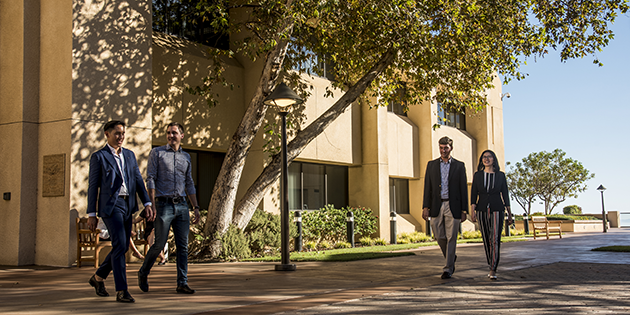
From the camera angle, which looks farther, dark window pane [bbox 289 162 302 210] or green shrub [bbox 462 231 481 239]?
green shrub [bbox 462 231 481 239]

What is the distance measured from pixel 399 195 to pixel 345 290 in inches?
690

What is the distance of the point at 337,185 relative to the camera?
20281mm

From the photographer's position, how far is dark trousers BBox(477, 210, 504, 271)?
7828 millimetres

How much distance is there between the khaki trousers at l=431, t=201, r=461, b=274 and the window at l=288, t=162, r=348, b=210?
9.89m

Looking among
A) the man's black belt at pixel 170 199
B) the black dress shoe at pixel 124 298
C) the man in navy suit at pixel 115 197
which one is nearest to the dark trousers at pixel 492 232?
the man's black belt at pixel 170 199

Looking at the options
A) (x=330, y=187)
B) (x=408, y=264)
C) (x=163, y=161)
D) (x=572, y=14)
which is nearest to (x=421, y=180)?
(x=330, y=187)

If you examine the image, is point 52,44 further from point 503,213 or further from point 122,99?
point 503,213

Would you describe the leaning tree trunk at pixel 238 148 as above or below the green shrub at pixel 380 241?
above

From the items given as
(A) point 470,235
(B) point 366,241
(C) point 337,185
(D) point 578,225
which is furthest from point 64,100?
(D) point 578,225

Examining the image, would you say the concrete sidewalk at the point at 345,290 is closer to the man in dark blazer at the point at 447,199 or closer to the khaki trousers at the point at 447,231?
Answer: the khaki trousers at the point at 447,231

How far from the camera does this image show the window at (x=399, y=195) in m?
23.5

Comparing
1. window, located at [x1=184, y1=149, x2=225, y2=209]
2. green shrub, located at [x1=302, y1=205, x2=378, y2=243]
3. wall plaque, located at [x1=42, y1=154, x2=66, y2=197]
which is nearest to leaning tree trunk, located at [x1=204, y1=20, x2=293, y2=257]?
window, located at [x1=184, y1=149, x2=225, y2=209]

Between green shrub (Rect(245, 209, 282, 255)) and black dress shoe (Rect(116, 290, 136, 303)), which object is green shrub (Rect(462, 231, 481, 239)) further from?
black dress shoe (Rect(116, 290, 136, 303))

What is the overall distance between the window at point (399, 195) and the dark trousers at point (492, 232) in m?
15.4
